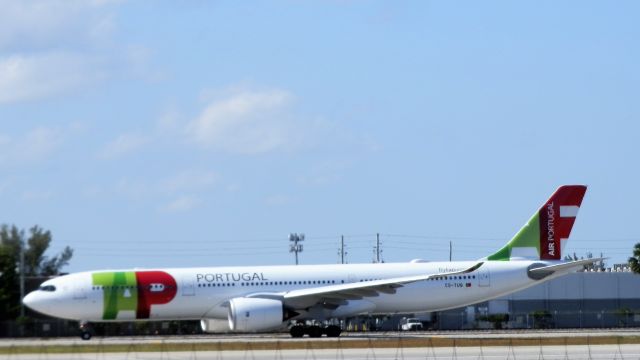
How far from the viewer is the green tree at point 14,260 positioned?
59.3 metres

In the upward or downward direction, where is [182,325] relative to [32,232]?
downward

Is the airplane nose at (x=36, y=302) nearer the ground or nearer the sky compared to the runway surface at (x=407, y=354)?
nearer the sky

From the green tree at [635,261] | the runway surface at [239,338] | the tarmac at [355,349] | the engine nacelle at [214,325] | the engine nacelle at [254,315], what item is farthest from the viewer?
the green tree at [635,261]

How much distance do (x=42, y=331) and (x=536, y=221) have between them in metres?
23.0

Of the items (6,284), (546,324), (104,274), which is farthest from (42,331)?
(546,324)

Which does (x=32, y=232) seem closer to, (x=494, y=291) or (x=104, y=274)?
(x=104, y=274)

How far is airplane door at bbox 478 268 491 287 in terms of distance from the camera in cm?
5781

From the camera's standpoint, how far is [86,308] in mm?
55156

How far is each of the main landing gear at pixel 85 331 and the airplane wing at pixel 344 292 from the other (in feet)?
27.6

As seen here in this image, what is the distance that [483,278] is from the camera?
57.8m

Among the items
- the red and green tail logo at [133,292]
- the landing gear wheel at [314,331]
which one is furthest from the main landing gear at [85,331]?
the landing gear wheel at [314,331]

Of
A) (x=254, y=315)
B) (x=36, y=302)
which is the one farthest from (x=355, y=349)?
(x=36, y=302)

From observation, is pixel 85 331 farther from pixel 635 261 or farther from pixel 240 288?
pixel 635 261

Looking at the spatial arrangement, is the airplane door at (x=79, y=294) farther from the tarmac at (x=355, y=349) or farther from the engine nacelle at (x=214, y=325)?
the engine nacelle at (x=214, y=325)
